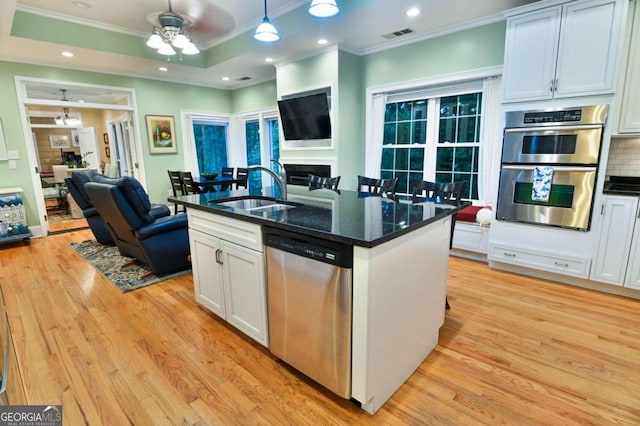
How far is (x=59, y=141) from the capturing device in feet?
31.3

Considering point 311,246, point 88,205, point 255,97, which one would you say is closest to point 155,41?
point 88,205

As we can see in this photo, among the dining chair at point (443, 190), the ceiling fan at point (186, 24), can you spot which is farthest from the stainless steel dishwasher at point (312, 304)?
the ceiling fan at point (186, 24)

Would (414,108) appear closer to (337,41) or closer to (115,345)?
(337,41)

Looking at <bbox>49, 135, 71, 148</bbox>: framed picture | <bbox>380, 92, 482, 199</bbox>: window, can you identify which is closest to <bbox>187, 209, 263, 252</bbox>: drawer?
<bbox>380, 92, 482, 199</bbox>: window

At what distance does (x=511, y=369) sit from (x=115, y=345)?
2.61m

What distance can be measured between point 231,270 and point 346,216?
0.90 meters

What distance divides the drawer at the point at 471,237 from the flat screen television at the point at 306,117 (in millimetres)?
2243

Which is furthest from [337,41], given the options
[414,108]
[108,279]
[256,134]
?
[108,279]

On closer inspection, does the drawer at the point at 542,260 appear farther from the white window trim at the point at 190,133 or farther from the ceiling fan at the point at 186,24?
the white window trim at the point at 190,133

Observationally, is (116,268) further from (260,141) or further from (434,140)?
(434,140)

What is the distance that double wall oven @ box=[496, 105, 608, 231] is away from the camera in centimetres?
279

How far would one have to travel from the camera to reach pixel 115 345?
2219 mm

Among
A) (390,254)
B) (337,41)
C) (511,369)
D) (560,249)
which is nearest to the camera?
(390,254)

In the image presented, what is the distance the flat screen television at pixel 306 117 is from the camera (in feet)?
15.2
